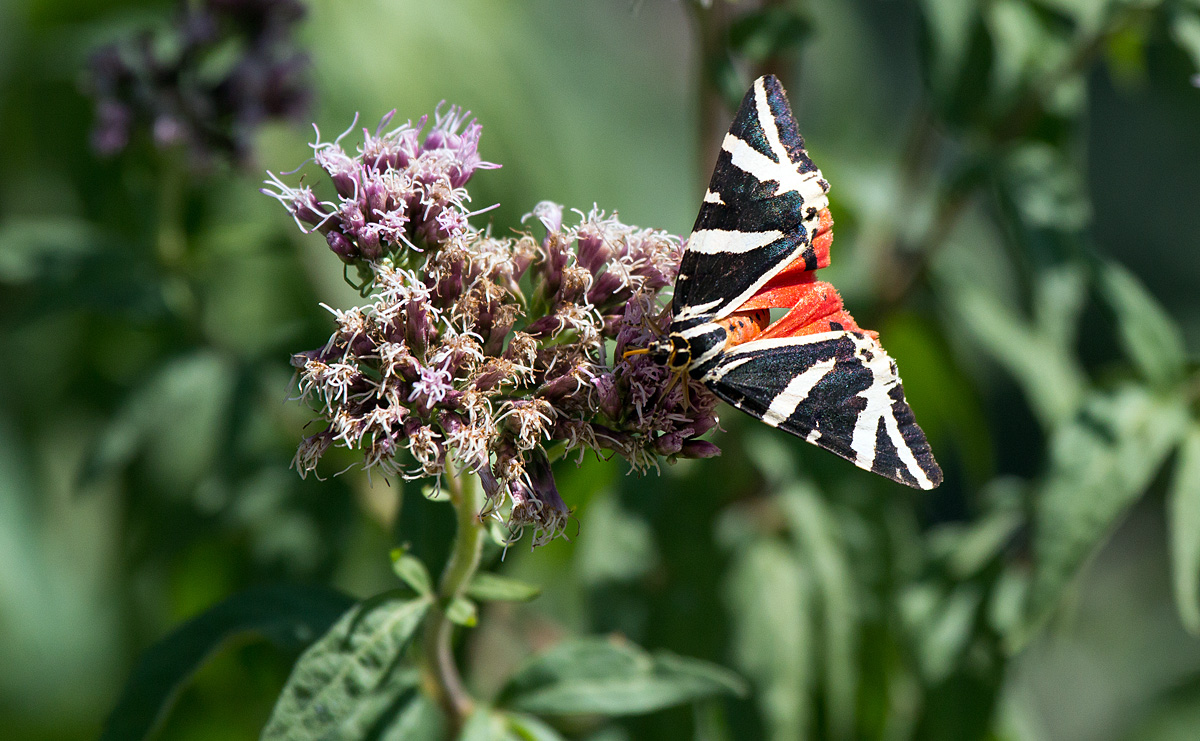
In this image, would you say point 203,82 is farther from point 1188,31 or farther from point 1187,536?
point 1187,536

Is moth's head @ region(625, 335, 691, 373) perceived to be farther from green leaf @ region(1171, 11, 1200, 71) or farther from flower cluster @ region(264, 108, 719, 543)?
green leaf @ region(1171, 11, 1200, 71)

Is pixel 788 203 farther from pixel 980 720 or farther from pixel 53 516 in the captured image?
pixel 53 516

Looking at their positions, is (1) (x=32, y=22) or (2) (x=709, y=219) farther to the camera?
(1) (x=32, y=22)

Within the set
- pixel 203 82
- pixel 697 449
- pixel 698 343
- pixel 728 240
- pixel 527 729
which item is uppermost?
pixel 203 82

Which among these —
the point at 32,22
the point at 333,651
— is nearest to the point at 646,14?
the point at 32,22

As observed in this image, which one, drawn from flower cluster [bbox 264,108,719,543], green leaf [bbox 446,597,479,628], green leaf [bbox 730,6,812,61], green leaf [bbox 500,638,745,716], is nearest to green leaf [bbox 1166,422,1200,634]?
green leaf [bbox 500,638,745,716]

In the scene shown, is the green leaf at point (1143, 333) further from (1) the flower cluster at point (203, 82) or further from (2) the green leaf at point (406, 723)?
(1) the flower cluster at point (203, 82)

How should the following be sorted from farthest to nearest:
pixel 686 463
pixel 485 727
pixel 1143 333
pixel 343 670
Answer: pixel 686 463, pixel 1143 333, pixel 485 727, pixel 343 670

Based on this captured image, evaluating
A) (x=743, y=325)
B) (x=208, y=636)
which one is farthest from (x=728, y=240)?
(x=208, y=636)
